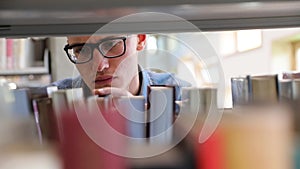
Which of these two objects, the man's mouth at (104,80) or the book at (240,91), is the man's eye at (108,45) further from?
the book at (240,91)

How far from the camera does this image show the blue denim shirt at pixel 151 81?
0.43m

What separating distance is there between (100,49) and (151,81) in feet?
0.26

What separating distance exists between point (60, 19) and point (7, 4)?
6 cm

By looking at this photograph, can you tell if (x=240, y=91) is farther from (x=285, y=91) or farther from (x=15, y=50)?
(x=15, y=50)

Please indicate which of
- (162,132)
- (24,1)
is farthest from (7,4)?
(162,132)

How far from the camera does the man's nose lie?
453 millimetres

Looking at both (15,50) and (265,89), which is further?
(15,50)

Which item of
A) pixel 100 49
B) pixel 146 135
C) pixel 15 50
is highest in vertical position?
pixel 15 50

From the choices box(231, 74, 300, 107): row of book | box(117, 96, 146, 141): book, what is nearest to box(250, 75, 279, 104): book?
box(231, 74, 300, 107): row of book

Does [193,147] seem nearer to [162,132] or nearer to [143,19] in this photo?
[162,132]

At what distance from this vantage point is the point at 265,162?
0.40 m

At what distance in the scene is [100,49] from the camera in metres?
0.46

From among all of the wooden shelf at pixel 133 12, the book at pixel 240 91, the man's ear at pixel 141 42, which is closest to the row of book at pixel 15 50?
the wooden shelf at pixel 133 12

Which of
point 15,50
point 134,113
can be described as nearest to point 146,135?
point 134,113
